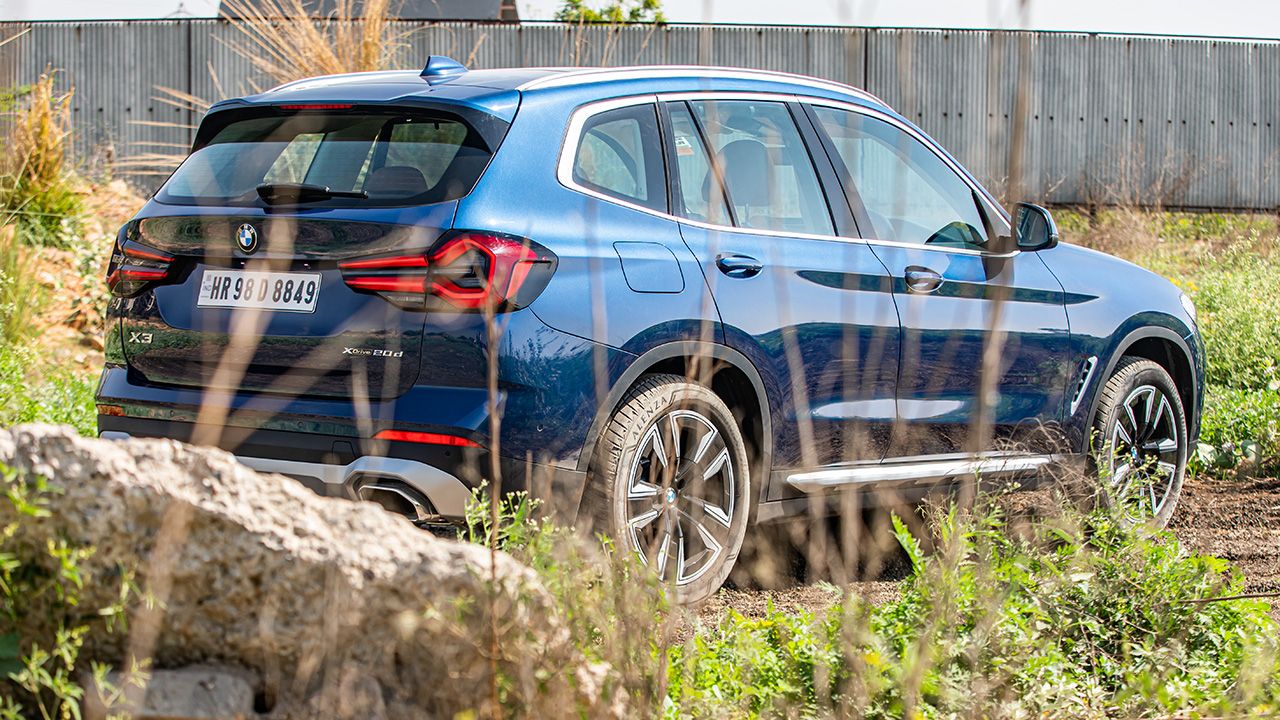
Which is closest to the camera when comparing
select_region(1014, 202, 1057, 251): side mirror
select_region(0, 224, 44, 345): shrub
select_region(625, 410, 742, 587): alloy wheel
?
select_region(625, 410, 742, 587): alloy wheel

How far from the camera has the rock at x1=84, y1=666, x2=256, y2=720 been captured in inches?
94.3

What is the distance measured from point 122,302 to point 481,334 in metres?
1.32

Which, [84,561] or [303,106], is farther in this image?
[303,106]

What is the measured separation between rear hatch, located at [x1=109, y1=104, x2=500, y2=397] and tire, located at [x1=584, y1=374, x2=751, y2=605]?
68 cm

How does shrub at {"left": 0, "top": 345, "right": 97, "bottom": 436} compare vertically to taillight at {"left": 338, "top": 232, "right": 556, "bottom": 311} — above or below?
below

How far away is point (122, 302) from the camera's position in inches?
165

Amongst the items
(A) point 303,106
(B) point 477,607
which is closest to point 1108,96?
(A) point 303,106

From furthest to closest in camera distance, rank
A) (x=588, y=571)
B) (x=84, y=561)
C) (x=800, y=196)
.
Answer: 1. (x=800, y=196)
2. (x=588, y=571)
3. (x=84, y=561)

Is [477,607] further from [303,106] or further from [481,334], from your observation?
[303,106]

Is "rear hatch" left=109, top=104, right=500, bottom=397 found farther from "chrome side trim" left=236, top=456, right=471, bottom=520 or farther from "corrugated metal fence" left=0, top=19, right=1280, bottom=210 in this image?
"corrugated metal fence" left=0, top=19, right=1280, bottom=210

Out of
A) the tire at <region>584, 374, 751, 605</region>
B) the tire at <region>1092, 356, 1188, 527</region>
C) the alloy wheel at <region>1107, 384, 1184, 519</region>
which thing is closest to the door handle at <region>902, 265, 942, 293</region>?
the tire at <region>584, 374, 751, 605</region>

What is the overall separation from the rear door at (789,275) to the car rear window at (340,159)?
82 cm

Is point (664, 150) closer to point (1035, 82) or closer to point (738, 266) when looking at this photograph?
point (738, 266)

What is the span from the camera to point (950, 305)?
5.09 meters
